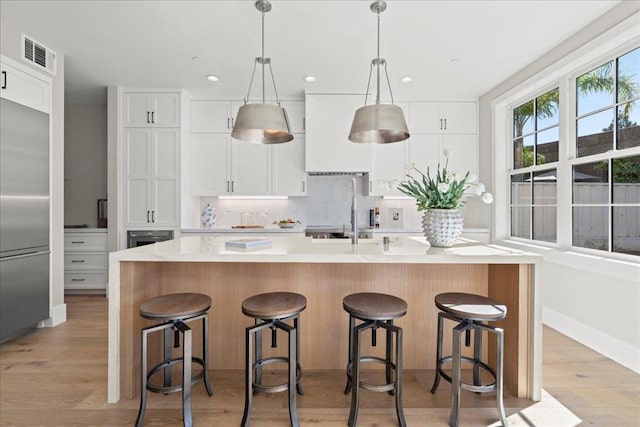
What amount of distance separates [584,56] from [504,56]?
2.19 feet

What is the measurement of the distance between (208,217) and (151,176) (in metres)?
0.86

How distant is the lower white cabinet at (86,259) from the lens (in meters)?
4.17

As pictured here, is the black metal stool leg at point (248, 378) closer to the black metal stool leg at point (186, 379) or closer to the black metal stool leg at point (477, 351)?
the black metal stool leg at point (186, 379)

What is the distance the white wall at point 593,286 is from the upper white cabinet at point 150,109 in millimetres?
4055

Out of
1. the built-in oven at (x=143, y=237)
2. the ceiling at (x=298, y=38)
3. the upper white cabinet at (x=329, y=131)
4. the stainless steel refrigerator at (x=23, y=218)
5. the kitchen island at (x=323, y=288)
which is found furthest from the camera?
the upper white cabinet at (x=329, y=131)

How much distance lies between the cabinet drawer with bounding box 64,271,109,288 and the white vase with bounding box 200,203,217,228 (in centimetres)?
A: 135

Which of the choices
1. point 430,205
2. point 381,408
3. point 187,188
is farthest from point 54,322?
point 430,205

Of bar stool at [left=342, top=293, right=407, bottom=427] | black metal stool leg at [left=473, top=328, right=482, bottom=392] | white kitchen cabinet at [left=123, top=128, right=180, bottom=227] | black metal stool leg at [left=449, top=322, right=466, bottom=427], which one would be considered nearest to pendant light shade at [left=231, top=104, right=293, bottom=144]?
bar stool at [left=342, top=293, right=407, bottom=427]

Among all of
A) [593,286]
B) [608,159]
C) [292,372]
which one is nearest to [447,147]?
[608,159]

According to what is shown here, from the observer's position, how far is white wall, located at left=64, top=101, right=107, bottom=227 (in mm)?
4777

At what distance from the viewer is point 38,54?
3.08m

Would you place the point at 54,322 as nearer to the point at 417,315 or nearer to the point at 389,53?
the point at 417,315

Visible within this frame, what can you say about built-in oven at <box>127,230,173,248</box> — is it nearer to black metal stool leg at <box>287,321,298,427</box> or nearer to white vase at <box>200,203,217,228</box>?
white vase at <box>200,203,217,228</box>

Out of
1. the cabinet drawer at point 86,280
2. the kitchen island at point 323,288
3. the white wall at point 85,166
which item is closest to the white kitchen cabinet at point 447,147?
the kitchen island at point 323,288
